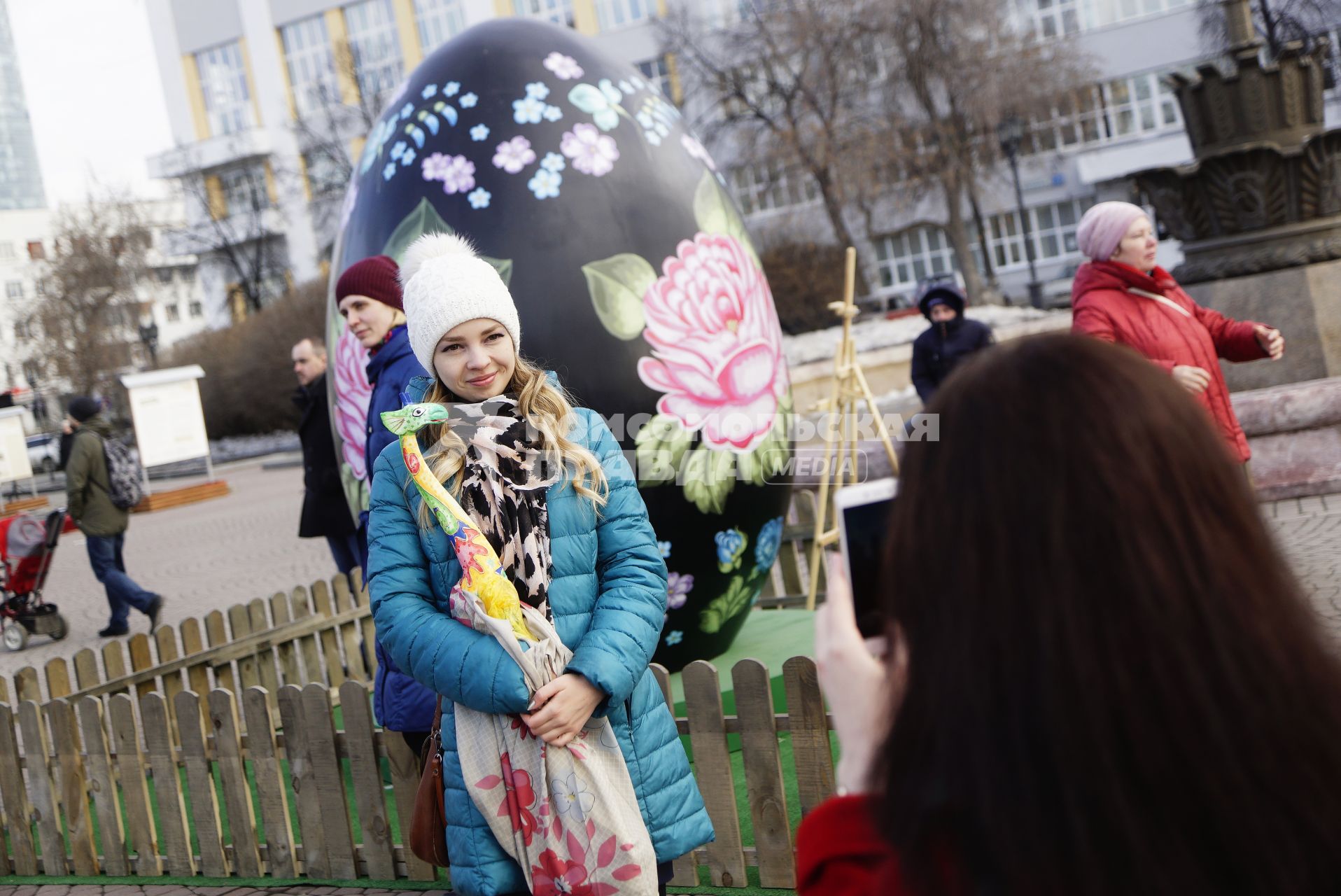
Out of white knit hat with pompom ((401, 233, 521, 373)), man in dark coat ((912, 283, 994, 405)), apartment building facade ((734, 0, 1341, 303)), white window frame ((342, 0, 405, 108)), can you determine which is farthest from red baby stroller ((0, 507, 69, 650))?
white window frame ((342, 0, 405, 108))

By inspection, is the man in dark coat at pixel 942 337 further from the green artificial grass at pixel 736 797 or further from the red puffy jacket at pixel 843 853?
the red puffy jacket at pixel 843 853

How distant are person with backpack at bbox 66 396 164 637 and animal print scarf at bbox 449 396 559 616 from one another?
28.8 feet

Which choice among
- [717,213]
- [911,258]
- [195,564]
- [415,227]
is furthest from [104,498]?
[911,258]

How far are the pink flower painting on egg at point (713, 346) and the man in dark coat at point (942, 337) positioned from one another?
4.51 m

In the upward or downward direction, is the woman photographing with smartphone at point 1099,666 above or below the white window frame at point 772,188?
below

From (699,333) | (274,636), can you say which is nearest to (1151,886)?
(699,333)

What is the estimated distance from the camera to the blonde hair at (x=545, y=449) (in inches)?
108

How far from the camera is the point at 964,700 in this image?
1113mm

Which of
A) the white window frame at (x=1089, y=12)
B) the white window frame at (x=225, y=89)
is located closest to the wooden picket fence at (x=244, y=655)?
the white window frame at (x=1089, y=12)

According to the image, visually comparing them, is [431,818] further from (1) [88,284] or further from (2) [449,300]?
(1) [88,284]

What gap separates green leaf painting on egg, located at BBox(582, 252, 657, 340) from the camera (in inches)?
185

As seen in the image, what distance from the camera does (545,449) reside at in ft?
9.14

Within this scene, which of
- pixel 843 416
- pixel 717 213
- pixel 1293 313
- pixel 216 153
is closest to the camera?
pixel 717 213

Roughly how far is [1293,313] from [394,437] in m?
8.38
